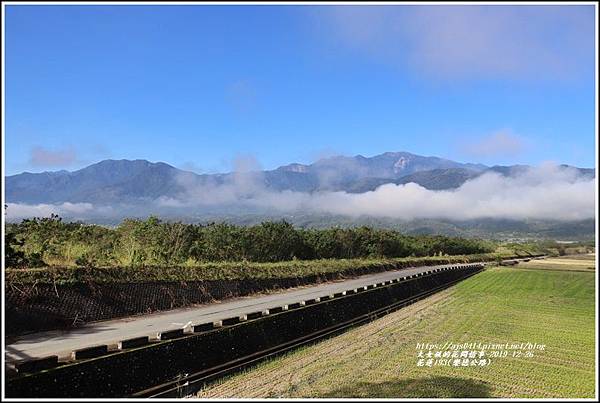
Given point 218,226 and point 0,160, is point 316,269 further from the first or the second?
point 0,160

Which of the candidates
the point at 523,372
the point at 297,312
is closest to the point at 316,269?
the point at 297,312

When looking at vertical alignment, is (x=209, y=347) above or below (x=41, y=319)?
below

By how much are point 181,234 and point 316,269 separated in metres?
10.2

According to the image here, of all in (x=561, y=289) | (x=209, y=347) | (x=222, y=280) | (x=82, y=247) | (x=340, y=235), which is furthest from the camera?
(x=340, y=235)

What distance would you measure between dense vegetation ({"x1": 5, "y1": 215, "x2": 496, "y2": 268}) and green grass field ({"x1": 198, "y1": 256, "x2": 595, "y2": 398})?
9186 mm

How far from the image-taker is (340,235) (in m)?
57.1

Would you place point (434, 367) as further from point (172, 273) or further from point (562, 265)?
point (562, 265)

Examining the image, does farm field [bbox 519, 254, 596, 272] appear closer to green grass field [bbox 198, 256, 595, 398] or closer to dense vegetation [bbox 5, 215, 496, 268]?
dense vegetation [bbox 5, 215, 496, 268]

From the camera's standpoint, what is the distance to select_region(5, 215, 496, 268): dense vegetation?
1881 cm

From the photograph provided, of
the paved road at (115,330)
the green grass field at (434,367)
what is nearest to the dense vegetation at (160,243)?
the paved road at (115,330)

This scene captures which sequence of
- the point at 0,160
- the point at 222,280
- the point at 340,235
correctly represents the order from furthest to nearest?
the point at 340,235 → the point at 222,280 → the point at 0,160

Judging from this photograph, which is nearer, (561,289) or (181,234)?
(181,234)

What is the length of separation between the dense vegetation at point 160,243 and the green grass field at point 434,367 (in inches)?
362

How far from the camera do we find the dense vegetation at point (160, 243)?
1881cm
